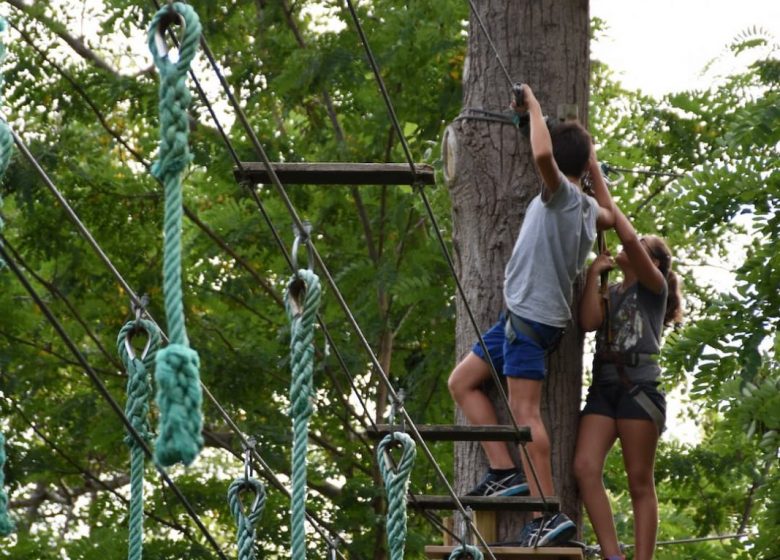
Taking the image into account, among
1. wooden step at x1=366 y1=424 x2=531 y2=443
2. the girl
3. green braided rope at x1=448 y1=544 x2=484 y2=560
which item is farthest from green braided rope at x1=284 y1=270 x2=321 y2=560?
the girl

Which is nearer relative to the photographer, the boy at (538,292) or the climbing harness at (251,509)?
the climbing harness at (251,509)

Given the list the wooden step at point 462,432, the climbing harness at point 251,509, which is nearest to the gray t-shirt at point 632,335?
the wooden step at point 462,432

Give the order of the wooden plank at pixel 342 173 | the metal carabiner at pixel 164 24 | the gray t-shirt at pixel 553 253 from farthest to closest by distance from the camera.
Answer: the gray t-shirt at pixel 553 253, the wooden plank at pixel 342 173, the metal carabiner at pixel 164 24

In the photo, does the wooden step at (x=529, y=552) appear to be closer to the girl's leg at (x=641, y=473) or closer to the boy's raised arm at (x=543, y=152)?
the girl's leg at (x=641, y=473)

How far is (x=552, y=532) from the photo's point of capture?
5.12 m

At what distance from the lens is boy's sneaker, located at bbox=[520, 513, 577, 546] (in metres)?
5.12

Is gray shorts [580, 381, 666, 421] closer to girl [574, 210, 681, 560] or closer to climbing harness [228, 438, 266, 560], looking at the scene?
girl [574, 210, 681, 560]

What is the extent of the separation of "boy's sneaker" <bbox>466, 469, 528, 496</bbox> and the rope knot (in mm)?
3126

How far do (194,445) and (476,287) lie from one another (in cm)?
354

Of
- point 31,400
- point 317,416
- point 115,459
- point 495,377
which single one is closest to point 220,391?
point 317,416

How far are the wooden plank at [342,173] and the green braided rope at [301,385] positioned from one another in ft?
3.05

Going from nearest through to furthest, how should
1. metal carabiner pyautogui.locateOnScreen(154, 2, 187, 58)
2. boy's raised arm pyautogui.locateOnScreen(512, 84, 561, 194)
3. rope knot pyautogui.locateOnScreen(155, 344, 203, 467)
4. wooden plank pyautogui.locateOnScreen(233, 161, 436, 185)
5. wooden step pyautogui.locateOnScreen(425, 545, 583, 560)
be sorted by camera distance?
rope knot pyautogui.locateOnScreen(155, 344, 203, 467) < metal carabiner pyautogui.locateOnScreen(154, 2, 187, 58) < wooden plank pyautogui.locateOnScreen(233, 161, 436, 185) < wooden step pyautogui.locateOnScreen(425, 545, 583, 560) < boy's raised arm pyautogui.locateOnScreen(512, 84, 561, 194)

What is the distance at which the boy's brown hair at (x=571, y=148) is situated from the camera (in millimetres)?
5477

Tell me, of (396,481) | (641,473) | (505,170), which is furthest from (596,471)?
(396,481)
